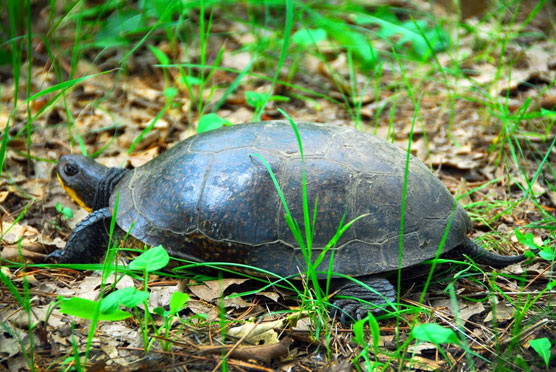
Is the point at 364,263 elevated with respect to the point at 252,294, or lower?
elevated

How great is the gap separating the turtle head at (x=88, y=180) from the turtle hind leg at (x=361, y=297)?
1663 millimetres

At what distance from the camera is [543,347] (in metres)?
2.07

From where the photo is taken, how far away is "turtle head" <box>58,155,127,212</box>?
3283 millimetres

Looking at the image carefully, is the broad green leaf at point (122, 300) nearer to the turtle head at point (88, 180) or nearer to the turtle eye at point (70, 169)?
the turtle head at point (88, 180)

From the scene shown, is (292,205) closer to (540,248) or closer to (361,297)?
(361,297)

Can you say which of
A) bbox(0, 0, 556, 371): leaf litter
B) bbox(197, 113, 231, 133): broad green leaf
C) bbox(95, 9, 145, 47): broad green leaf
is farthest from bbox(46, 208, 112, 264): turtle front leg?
bbox(95, 9, 145, 47): broad green leaf

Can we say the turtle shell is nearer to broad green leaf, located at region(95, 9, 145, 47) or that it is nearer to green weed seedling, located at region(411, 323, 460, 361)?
green weed seedling, located at region(411, 323, 460, 361)

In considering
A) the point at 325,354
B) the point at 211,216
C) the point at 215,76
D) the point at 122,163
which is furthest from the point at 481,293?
the point at 215,76

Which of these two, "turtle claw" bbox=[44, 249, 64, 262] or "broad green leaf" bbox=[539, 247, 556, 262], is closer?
"broad green leaf" bbox=[539, 247, 556, 262]

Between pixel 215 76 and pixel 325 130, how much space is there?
2557 mm

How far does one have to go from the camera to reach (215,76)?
17.0 feet

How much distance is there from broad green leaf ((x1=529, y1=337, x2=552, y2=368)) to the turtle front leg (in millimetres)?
2352

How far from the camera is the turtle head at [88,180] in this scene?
3.28 m

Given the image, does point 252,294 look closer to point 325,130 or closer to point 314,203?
point 314,203
